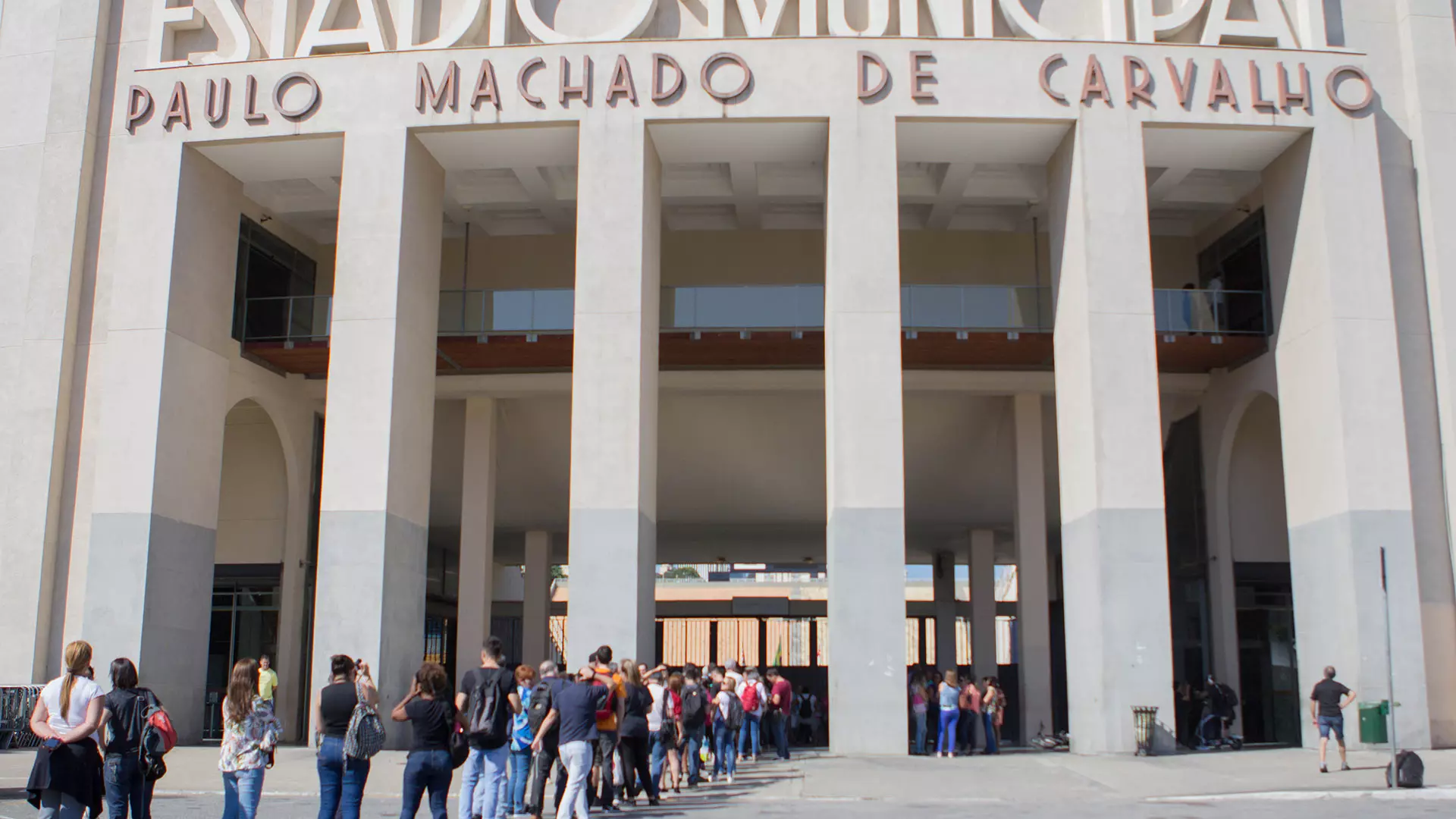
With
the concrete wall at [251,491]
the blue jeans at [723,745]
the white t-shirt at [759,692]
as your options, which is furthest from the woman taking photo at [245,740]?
the concrete wall at [251,491]

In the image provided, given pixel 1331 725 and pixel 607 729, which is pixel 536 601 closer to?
pixel 1331 725

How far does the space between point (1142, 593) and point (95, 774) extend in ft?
51.4

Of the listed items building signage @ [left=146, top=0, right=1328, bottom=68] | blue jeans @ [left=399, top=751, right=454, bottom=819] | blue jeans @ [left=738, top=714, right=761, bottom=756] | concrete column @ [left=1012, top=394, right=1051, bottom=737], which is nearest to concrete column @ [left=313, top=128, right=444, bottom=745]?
building signage @ [left=146, top=0, right=1328, bottom=68]

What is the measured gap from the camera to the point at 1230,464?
27.0m

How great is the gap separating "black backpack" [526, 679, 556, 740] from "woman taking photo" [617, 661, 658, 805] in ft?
4.78

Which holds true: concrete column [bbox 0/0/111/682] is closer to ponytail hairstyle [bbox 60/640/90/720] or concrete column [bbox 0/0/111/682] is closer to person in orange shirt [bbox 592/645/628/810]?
person in orange shirt [bbox 592/645/628/810]

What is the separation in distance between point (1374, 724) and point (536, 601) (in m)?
22.0

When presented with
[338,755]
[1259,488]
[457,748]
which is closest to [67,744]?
[338,755]

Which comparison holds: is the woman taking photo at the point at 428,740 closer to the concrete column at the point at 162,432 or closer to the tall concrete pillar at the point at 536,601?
the concrete column at the point at 162,432

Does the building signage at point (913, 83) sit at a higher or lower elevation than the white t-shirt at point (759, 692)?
higher

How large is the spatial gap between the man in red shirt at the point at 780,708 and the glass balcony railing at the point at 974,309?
769 cm

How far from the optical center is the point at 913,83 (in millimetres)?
21297

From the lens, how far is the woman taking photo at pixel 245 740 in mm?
8984

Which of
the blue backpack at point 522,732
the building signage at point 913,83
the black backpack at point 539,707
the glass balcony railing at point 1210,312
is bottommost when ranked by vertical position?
the blue backpack at point 522,732
